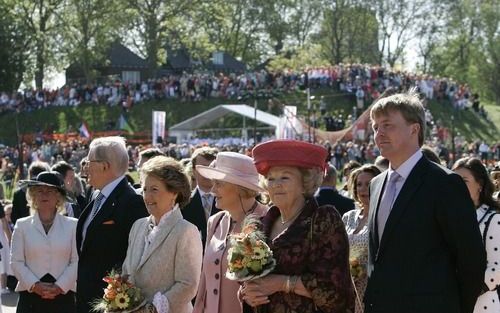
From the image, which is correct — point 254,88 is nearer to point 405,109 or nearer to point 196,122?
point 196,122

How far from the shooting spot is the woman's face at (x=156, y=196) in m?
6.00

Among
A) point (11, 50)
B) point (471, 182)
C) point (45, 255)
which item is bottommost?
point (45, 255)

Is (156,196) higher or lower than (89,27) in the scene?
lower

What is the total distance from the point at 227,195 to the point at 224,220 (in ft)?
0.55

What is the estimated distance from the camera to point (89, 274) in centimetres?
645

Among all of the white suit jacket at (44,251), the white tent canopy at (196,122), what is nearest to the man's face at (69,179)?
the white suit jacket at (44,251)

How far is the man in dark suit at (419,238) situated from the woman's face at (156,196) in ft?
5.20

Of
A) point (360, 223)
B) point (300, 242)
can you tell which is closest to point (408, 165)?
point (300, 242)

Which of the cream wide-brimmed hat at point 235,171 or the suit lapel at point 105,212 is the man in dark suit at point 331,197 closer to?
the suit lapel at point 105,212

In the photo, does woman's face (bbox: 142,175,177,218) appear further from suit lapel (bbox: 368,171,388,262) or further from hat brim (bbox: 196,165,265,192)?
suit lapel (bbox: 368,171,388,262)

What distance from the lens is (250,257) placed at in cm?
480

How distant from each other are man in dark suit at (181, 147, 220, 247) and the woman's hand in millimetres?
3389

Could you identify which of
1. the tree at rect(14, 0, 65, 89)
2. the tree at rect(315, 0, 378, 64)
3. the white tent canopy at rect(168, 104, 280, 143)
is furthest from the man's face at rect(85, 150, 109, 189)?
the tree at rect(315, 0, 378, 64)

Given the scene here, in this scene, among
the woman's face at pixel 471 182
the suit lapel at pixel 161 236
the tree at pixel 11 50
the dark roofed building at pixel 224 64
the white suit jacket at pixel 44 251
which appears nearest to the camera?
the suit lapel at pixel 161 236
